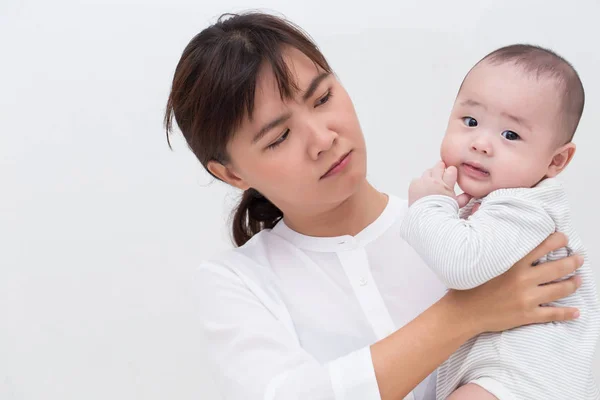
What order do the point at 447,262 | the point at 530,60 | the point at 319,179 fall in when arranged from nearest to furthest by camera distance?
the point at 447,262 → the point at 530,60 → the point at 319,179

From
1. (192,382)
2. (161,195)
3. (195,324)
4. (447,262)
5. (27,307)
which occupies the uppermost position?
(447,262)

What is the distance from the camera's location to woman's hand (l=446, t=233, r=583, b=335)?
123 cm

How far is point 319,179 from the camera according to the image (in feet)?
4.58

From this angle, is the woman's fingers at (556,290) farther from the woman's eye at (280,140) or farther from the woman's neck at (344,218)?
the woman's eye at (280,140)

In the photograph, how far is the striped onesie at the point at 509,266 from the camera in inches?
45.8

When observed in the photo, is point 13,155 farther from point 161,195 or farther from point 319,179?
point 319,179

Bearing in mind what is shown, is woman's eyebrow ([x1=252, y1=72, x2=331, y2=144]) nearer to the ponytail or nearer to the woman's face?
the woman's face

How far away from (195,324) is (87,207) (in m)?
0.53

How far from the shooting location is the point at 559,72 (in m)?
1.25

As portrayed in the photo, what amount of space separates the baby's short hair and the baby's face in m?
0.01

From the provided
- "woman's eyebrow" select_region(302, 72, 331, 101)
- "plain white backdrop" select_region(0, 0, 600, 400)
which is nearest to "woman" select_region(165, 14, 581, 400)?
"woman's eyebrow" select_region(302, 72, 331, 101)

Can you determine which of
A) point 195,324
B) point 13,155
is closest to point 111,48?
point 13,155

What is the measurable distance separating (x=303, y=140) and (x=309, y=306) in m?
0.35

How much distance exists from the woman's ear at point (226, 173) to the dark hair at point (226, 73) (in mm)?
20
